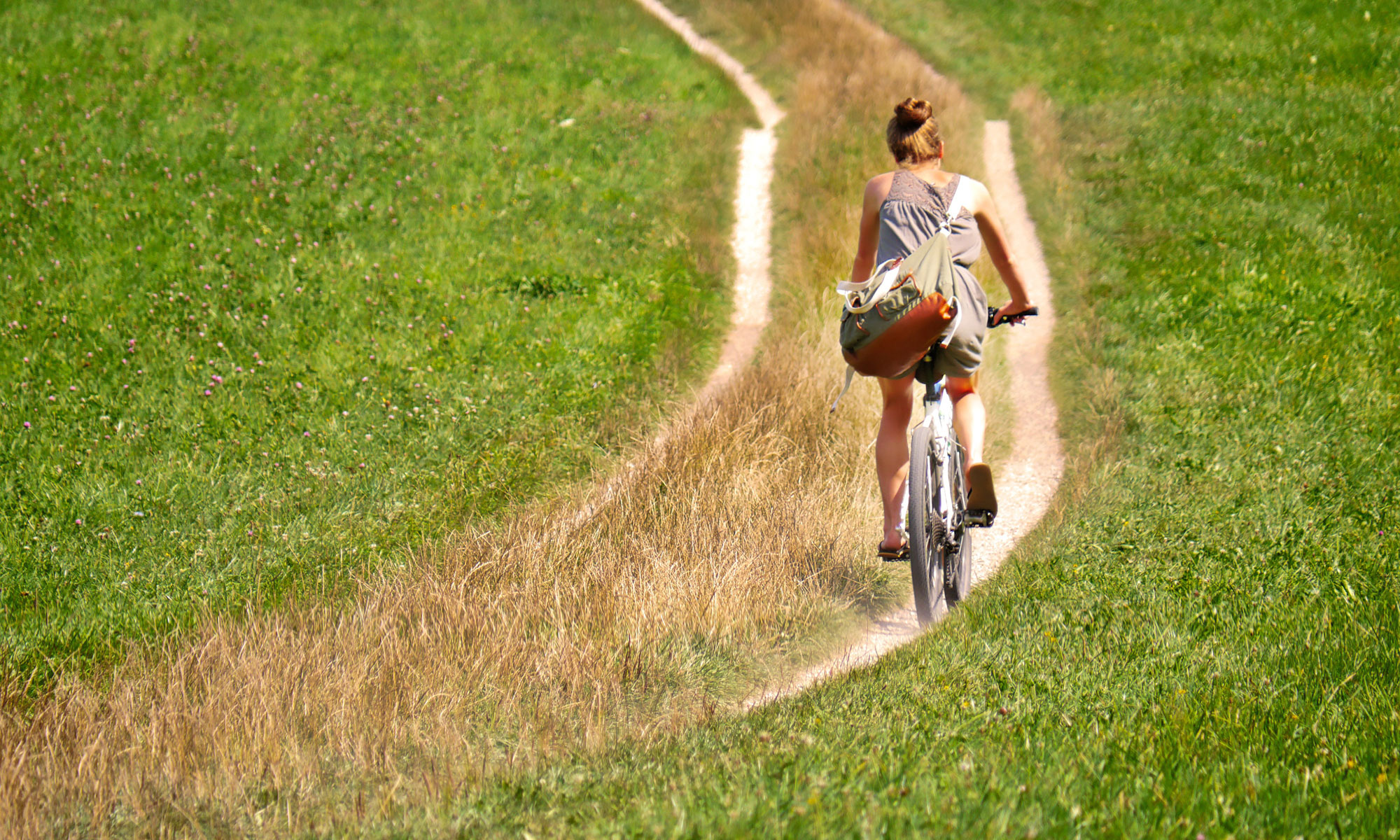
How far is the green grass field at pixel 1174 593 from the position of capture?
3.09 metres

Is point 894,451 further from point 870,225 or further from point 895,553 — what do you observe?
point 870,225

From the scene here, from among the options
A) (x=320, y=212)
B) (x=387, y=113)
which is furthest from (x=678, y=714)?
(x=387, y=113)

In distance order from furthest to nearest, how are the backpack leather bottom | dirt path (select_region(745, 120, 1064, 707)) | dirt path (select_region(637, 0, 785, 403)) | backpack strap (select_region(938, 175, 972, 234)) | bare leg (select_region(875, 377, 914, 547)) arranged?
dirt path (select_region(637, 0, 785, 403)) → dirt path (select_region(745, 120, 1064, 707)) → bare leg (select_region(875, 377, 914, 547)) → backpack strap (select_region(938, 175, 972, 234)) → the backpack leather bottom

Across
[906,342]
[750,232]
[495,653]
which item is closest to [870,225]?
[906,342]

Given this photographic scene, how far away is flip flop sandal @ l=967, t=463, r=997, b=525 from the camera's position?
496cm

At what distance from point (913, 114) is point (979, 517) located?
2.01m

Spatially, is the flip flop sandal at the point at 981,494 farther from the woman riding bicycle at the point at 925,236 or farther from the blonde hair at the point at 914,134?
the blonde hair at the point at 914,134

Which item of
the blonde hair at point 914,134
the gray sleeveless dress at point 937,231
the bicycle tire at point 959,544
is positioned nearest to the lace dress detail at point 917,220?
the gray sleeveless dress at point 937,231

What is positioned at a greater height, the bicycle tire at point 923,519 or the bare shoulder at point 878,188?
the bare shoulder at point 878,188

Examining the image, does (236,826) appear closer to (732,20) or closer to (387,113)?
(387,113)

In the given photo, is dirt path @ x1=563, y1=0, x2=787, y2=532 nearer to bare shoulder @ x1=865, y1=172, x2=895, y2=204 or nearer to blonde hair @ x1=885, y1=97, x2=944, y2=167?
bare shoulder @ x1=865, y1=172, x2=895, y2=204

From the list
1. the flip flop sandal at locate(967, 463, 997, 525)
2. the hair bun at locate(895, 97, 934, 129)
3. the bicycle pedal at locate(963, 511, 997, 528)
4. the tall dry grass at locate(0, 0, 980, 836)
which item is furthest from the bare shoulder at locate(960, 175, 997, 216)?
the tall dry grass at locate(0, 0, 980, 836)

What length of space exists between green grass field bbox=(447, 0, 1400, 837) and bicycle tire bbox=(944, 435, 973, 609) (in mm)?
155

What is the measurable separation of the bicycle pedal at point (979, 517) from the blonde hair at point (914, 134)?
69.1 inches
